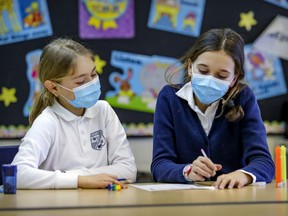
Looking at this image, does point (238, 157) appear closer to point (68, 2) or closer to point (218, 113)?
point (218, 113)

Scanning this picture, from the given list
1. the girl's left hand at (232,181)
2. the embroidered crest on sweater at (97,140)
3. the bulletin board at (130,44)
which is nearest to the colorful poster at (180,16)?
the bulletin board at (130,44)

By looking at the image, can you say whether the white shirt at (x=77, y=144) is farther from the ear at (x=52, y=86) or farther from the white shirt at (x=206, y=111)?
the white shirt at (x=206, y=111)

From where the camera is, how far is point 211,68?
1945 mm

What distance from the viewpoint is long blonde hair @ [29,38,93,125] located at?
2.00 m

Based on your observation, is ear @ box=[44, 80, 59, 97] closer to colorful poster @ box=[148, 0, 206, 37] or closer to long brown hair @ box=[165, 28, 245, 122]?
long brown hair @ box=[165, 28, 245, 122]

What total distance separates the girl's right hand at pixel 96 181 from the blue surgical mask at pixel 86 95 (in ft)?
1.16

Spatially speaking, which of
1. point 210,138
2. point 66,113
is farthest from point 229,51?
point 66,113

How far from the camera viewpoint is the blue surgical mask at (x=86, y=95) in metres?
1.99

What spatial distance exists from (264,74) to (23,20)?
145 cm

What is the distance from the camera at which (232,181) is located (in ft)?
5.60

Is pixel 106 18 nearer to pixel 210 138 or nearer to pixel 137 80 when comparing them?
pixel 137 80

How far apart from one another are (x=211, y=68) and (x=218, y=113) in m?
0.18

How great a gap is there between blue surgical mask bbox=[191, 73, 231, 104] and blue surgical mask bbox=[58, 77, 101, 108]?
350mm

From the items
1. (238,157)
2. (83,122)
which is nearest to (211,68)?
(238,157)
